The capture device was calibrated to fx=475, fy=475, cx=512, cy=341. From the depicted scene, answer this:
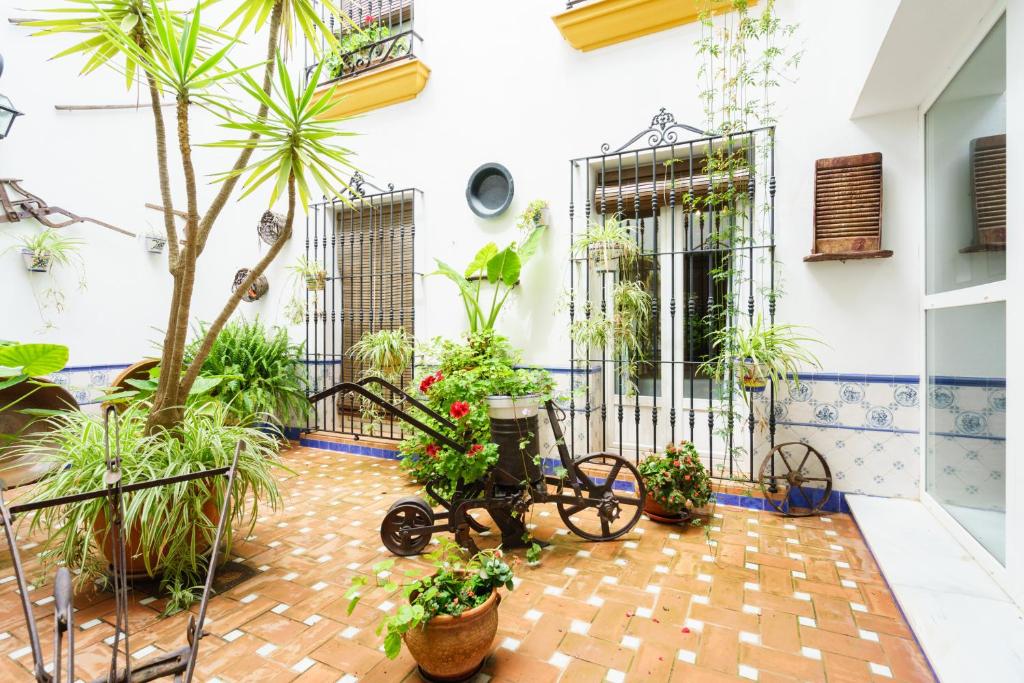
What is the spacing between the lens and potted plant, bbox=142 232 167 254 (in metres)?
4.89

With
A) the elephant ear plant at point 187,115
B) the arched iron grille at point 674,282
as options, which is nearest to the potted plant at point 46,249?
the elephant ear plant at point 187,115

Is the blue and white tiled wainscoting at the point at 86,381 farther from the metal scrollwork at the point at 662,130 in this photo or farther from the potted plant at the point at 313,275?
the metal scrollwork at the point at 662,130

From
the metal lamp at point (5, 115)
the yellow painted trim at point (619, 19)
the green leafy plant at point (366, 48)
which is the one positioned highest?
the green leafy plant at point (366, 48)

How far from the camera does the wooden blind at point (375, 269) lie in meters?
4.61

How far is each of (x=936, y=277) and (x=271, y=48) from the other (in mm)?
3591

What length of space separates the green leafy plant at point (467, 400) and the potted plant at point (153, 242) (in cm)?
347

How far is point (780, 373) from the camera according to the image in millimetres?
3061

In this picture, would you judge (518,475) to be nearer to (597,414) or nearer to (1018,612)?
(597,414)

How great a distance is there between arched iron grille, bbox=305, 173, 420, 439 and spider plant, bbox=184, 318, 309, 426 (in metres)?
0.25

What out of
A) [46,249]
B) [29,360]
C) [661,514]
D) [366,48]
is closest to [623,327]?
[661,514]

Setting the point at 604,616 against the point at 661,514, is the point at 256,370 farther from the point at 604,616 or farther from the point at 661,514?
the point at 604,616

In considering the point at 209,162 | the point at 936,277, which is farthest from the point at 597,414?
the point at 209,162

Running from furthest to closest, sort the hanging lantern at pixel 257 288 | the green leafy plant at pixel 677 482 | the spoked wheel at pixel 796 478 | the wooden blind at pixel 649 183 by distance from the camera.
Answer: the hanging lantern at pixel 257 288 → the wooden blind at pixel 649 183 → the spoked wheel at pixel 796 478 → the green leafy plant at pixel 677 482

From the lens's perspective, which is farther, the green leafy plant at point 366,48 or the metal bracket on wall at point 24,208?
the green leafy plant at point 366,48
